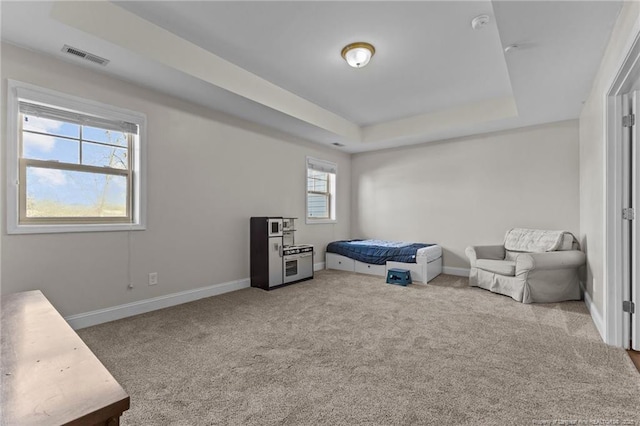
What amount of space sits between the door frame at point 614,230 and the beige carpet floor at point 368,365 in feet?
0.69

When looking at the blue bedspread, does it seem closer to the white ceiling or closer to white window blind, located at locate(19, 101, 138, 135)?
the white ceiling

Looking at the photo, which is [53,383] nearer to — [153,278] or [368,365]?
[368,365]

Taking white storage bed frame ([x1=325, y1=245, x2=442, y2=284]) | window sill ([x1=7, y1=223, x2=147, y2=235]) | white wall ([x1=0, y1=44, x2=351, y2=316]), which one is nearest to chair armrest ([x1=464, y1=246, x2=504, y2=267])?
white storage bed frame ([x1=325, y1=245, x2=442, y2=284])

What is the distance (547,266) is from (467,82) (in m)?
2.36

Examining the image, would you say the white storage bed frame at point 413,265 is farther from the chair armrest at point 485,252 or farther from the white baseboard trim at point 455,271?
the chair armrest at point 485,252

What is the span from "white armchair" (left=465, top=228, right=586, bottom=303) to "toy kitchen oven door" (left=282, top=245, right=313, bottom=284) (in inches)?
94.6

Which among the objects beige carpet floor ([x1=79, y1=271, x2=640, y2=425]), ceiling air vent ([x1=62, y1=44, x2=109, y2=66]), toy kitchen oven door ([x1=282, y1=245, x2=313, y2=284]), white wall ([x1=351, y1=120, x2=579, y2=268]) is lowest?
beige carpet floor ([x1=79, y1=271, x2=640, y2=425])

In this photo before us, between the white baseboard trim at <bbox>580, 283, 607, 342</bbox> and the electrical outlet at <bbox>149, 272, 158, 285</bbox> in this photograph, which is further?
the electrical outlet at <bbox>149, 272, 158, 285</bbox>

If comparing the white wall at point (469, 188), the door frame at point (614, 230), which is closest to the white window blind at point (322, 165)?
the white wall at point (469, 188)

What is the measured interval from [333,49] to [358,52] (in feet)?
0.87

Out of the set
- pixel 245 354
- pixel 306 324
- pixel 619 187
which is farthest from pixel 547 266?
pixel 245 354

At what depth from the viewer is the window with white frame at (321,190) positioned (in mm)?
5625

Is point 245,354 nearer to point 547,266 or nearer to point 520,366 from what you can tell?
point 520,366

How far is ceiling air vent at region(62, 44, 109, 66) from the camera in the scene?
2541 mm
